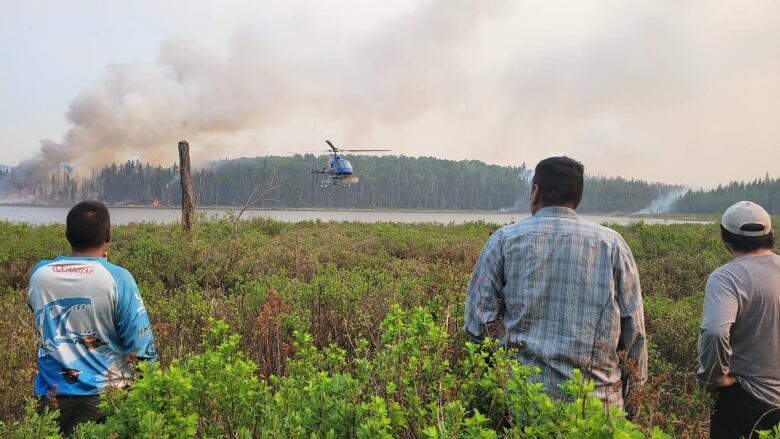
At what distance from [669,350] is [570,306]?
13.6 feet

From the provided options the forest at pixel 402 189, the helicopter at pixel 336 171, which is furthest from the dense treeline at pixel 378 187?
the helicopter at pixel 336 171

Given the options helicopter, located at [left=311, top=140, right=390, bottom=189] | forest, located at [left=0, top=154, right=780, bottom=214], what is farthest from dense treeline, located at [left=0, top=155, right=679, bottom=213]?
helicopter, located at [left=311, top=140, right=390, bottom=189]

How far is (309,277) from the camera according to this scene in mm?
10500

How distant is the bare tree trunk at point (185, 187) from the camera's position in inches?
591

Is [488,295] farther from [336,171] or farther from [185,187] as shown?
[336,171]

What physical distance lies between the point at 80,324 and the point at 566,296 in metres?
2.51

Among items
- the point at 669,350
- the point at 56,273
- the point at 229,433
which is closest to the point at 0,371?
the point at 56,273

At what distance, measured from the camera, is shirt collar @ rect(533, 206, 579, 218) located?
8.53ft

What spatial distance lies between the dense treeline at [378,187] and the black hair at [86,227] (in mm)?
100863

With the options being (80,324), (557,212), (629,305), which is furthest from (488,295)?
(80,324)

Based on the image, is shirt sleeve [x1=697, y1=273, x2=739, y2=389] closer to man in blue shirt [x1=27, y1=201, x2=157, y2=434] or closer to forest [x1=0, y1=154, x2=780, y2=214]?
man in blue shirt [x1=27, y1=201, x2=157, y2=434]

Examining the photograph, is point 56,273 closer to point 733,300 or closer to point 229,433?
point 229,433

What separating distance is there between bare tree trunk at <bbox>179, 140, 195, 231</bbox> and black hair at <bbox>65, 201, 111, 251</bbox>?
1174 cm

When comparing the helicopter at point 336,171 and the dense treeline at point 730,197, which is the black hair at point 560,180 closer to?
the helicopter at point 336,171
